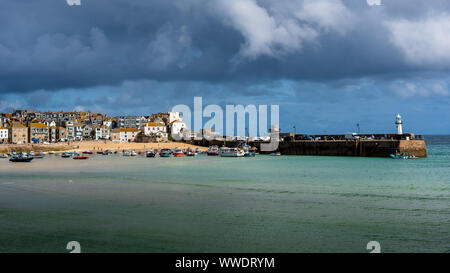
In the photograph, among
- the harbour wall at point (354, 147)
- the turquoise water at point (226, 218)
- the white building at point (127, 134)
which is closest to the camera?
the turquoise water at point (226, 218)

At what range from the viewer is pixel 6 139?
128m

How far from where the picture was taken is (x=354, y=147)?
73188mm

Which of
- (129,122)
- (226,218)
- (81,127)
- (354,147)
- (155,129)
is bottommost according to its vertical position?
(226,218)

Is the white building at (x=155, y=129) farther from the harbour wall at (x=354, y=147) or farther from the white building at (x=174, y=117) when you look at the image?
the harbour wall at (x=354, y=147)

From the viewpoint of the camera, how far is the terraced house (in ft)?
426

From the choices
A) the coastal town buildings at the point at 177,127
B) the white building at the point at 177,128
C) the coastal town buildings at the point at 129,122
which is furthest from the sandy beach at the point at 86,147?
the coastal town buildings at the point at 129,122

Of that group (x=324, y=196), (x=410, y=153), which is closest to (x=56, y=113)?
(x=410, y=153)

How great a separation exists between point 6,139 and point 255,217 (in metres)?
127

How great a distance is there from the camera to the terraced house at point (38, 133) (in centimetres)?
12995

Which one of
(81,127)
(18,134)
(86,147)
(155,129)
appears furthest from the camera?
(81,127)

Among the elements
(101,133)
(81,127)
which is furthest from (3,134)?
(101,133)

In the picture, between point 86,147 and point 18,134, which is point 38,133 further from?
point 86,147

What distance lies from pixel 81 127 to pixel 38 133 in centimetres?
2104
